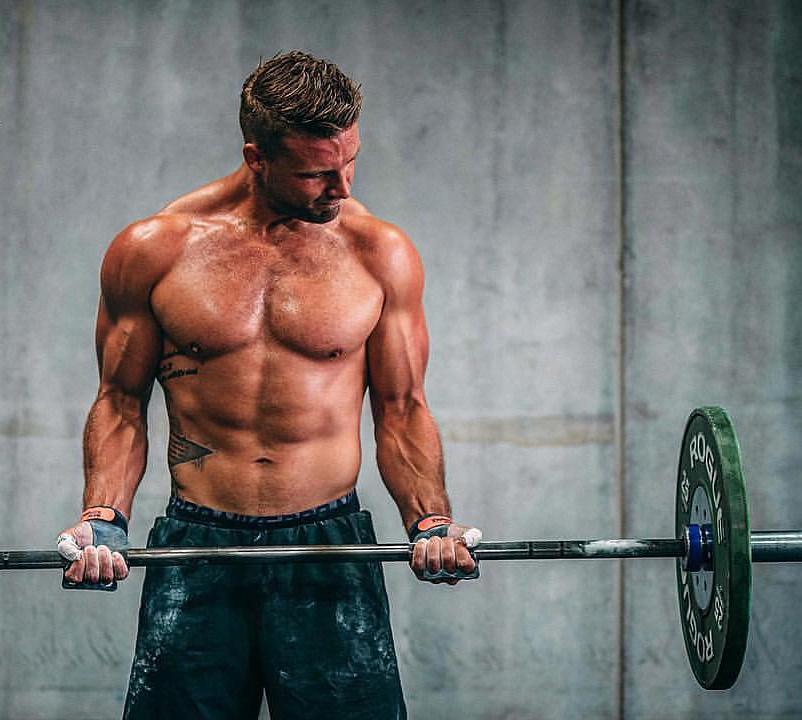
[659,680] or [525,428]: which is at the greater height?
[525,428]

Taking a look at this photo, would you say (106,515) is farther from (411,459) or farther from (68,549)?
(411,459)

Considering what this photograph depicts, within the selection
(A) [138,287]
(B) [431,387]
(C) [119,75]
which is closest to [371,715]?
(A) [138,287]

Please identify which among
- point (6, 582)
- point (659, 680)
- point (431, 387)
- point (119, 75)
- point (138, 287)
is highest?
point (119, 75)

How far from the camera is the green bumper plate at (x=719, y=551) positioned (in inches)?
83.4

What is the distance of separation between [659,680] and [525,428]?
0.90 metres

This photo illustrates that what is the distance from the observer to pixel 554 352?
3.81 meters

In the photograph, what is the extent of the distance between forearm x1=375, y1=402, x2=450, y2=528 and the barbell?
20cm

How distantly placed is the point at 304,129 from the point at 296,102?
0.17 ft

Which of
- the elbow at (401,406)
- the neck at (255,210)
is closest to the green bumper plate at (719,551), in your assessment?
the elbow at (401,406)

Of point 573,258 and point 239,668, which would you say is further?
point 573,258

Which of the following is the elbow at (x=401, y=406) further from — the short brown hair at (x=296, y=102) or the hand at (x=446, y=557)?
the short brown hair at (x=296, y=102)

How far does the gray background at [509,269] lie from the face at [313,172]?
1.46 m

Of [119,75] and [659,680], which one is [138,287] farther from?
[659,680]

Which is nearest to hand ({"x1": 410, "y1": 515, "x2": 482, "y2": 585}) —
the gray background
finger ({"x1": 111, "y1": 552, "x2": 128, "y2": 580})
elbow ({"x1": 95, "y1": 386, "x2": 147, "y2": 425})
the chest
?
the chest
